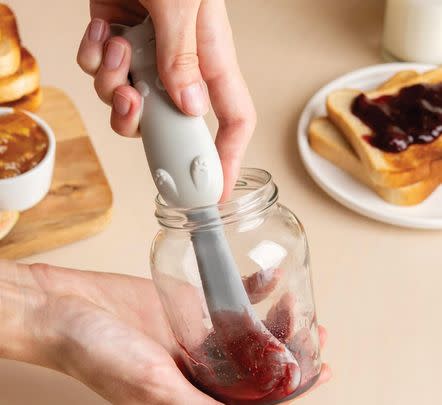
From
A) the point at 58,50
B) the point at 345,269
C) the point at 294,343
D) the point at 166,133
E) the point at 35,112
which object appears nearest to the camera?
the point at 166,133

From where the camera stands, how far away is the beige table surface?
1.05 metres

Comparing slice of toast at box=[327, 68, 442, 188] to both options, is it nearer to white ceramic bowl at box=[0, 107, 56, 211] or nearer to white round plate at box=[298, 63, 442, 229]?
white round plate at box=[298, 63, 442, 229]

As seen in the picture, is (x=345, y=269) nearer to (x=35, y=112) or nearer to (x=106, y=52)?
(x=106, y=52)

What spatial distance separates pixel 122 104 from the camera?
84 cm

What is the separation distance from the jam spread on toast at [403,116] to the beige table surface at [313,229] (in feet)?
0.38

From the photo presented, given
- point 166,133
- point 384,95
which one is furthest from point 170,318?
point 384,95

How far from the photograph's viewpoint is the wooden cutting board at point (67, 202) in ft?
4.08

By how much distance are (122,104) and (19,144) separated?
496 mm

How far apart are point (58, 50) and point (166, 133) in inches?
36.1

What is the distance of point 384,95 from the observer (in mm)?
1369

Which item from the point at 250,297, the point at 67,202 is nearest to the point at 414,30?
the point at 67,202

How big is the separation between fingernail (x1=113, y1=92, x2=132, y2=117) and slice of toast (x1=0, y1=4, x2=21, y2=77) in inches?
24.6

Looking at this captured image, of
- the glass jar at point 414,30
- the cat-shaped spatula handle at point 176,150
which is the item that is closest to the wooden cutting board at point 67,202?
the cat-shaped spatula handle at point 176,150

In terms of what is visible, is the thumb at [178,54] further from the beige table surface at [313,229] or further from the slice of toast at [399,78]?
the slice of toast at [399,78]
